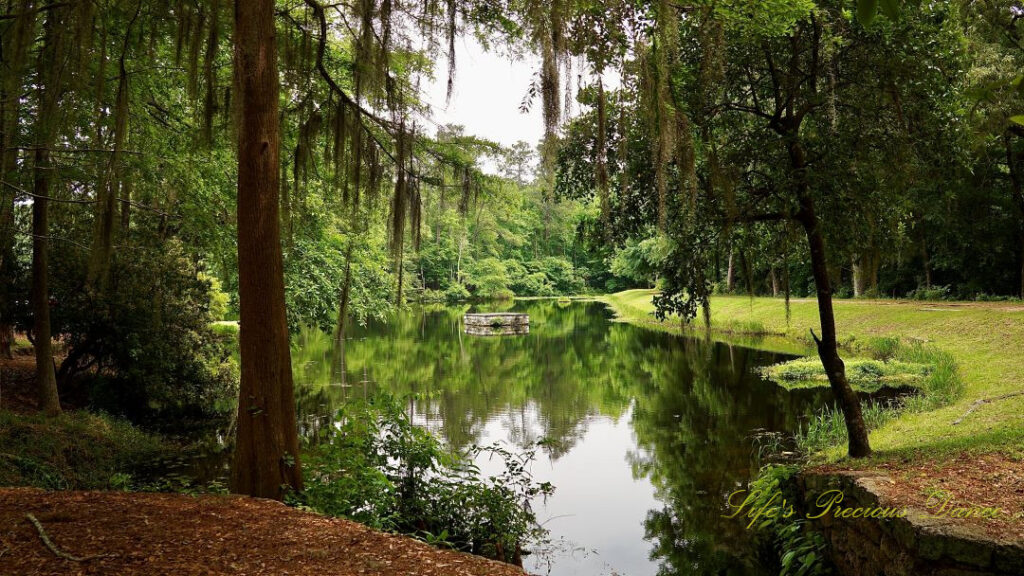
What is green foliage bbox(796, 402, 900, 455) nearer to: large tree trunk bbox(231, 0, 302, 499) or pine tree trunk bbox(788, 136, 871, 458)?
pine tree trunk bbox(788, 136, 871, 458)

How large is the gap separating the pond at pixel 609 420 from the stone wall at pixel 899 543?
1.07 meters

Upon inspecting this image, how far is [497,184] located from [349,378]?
11320 mm

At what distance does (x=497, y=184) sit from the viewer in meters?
7.50

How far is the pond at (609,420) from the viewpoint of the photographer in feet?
23.3

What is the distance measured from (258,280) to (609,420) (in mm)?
9321

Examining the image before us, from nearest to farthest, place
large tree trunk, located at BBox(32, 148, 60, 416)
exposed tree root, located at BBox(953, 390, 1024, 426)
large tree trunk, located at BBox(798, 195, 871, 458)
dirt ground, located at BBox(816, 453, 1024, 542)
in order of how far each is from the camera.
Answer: dirt ground, located at BBox(816, 453, 1024, 542) < large tree trunk, located at BBox(798, 195, 871, 458) < exposed tree root, located at BBox(953, 390, 1024, 426) < large tree trunk, located at BBox(32, 148, 60, 416)

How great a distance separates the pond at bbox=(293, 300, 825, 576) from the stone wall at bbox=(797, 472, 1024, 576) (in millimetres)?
1074

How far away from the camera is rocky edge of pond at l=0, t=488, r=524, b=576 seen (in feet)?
10.4

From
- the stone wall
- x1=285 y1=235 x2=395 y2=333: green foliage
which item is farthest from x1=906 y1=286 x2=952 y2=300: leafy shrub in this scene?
the stone wall

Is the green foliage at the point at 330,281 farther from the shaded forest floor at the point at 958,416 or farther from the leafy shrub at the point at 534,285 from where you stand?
the leafy shrub at the point at 534,285

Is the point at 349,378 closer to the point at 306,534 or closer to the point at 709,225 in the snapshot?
the point at 709,225

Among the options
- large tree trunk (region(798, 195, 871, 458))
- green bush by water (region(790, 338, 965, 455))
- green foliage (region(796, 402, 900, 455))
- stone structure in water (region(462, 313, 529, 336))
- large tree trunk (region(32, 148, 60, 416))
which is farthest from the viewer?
stone structure in water (region(462, 313, 529, 336))

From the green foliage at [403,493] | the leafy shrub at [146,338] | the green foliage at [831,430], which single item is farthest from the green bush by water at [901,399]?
the leafy shrub at [146,338]

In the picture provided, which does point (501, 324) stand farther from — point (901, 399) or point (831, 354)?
point (831, 354)
